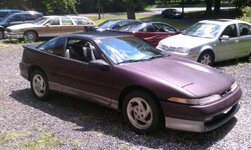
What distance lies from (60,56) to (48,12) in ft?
109

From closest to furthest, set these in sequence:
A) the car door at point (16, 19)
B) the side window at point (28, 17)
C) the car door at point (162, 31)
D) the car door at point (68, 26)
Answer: the car door at point (162, 31)
the car door at point (68, 26)
the car door at point (16, 19)
the side window at point (28, 17)

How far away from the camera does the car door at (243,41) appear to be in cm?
1173

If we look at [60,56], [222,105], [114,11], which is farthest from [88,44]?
[114,11]

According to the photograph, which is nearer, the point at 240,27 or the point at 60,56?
the point at 60,56

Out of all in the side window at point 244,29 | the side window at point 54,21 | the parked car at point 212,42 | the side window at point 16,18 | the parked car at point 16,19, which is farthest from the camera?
the side window at point 16,18

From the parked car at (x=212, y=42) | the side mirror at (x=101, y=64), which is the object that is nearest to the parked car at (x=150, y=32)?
the parked car at (x=212, y=42)

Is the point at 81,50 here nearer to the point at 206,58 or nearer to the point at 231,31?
the point at 206,58

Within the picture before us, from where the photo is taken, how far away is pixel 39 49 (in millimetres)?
7242

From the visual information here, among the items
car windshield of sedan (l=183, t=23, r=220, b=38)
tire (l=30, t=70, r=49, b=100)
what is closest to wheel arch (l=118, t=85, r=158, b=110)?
tire (l=30, t=70, r=49, b=100)

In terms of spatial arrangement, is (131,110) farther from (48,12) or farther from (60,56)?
(48,12)

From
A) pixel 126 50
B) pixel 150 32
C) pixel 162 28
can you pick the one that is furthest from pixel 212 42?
pixel 126 50

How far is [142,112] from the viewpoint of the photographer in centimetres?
529

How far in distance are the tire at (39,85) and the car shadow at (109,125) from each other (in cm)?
13

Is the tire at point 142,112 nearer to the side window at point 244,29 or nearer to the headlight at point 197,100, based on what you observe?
the headlight at point 197,100
